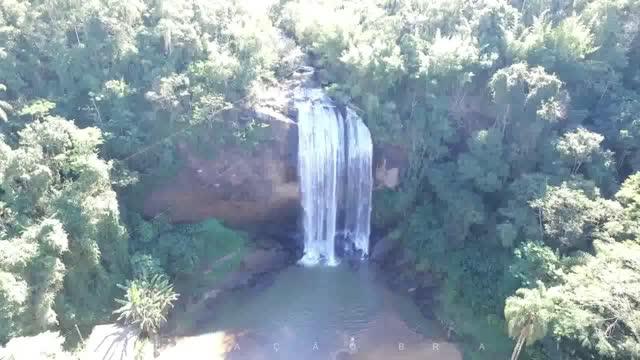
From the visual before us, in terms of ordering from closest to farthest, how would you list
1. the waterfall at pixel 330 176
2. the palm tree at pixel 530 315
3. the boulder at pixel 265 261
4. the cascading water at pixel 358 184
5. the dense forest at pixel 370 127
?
the palm tree at pixel 530 315 < the dense forest at pixel 370 127 < the boulder at pixel 265 261 < the waterfall at pixel 330 176 < the cascading water at pixel 358 184

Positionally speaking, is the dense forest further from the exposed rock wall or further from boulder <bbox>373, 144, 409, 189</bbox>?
the exposed rock wall

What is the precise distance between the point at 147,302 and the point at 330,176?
39.4 ft

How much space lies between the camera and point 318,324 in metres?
25.5

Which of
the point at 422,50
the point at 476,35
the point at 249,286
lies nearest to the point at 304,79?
the point at 422,50

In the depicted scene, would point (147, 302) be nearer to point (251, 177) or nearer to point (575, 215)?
point (251, 177)

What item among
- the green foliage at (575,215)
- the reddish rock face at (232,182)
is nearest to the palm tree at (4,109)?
the reddish rock face at (232,182)

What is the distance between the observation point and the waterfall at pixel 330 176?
1147 inches

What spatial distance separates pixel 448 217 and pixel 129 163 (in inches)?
662

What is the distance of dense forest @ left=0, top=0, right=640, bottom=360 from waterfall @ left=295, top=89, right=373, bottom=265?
3.20ft

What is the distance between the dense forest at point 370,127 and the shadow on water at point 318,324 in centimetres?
201

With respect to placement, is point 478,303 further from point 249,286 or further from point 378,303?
point 249,286

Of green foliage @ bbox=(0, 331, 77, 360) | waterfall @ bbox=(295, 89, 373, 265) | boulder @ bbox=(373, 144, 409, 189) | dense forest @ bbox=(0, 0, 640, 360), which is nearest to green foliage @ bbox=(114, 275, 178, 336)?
dense forest @ bbox=(0, 0, 640, 360)

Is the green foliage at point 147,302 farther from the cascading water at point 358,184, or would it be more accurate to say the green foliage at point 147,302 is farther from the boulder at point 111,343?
the cascading water at point 358,184

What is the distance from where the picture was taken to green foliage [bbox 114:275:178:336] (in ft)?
73.6
